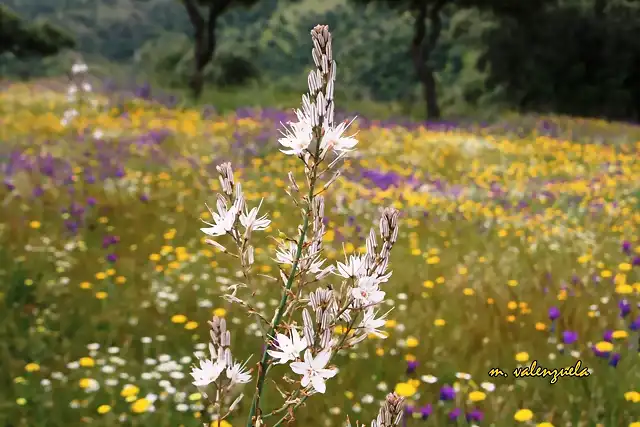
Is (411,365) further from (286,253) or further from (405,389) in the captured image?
(286,253)

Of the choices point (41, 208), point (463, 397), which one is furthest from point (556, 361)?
point (41, 208)

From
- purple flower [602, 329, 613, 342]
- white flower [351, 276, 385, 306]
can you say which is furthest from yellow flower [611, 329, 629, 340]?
white flower [351, 276, 385, 306]

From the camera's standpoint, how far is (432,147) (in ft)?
43.4

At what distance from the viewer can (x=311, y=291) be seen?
2.01 metres

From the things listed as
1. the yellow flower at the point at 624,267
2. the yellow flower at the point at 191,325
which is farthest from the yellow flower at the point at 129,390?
the yellow flower at the point at 624,267

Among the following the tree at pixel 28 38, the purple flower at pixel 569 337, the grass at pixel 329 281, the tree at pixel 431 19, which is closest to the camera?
the grass at pixel 329 281

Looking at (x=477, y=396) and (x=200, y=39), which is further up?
(x=200, y=39)

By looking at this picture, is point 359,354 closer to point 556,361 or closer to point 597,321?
point 556,361

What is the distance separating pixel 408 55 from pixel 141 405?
29.3m

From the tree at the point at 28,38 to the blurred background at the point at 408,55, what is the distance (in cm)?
7

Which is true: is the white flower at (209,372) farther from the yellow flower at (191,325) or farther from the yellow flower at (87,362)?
the yellow flower at (191,325)

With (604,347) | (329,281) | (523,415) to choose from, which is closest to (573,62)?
(329,281)

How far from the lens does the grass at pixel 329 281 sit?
3.48m

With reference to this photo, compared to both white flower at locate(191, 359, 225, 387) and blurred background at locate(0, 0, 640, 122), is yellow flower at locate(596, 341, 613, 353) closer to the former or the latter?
white flower at locate(191, 359, 225, 387)
